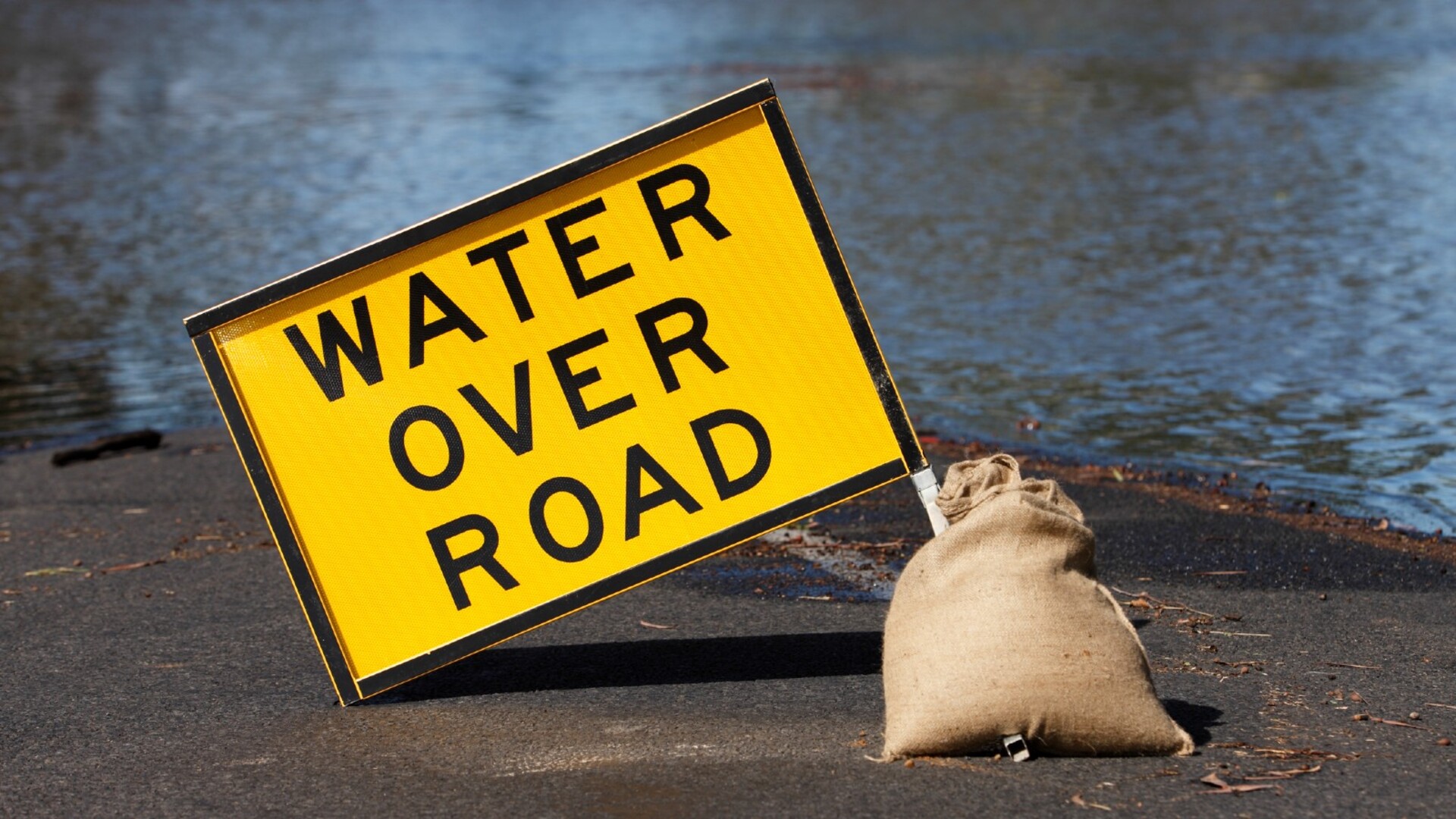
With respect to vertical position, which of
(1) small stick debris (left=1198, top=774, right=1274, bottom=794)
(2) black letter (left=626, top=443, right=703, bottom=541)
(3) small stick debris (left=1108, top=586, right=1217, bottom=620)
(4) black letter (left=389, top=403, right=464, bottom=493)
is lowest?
(1) small stick debris (left=1198, top=774, right=1274, bottom=794)

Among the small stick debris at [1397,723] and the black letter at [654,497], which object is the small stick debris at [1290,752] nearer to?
the small stick debris at [1397,723]

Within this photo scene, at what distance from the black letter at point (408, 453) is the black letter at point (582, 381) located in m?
0.37

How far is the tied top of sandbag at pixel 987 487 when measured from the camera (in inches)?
183

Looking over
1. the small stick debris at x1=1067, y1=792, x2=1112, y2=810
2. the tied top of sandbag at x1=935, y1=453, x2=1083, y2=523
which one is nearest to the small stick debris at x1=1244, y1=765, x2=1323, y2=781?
the small stick debris at x1=1067, y1=792, x2=1112, y2=810

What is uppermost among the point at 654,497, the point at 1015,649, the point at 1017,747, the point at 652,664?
the point at 654,497

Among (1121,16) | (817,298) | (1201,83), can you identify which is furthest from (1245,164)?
(1121,16)

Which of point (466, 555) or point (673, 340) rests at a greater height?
point (673, 340)

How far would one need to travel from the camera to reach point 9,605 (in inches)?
241

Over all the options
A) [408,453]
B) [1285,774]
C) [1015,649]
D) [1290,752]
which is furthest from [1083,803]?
[408,453]

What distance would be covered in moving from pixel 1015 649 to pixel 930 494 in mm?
715

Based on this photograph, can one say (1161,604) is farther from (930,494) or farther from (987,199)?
(987,199)

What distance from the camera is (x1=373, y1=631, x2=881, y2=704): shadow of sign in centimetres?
518

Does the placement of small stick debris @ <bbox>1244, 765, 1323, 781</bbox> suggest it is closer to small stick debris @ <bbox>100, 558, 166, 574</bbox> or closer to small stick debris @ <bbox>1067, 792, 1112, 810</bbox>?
small stick debris @ <bbox>1067, 792, 1112, 810</bbox>

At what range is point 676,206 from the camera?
16.5 feet
